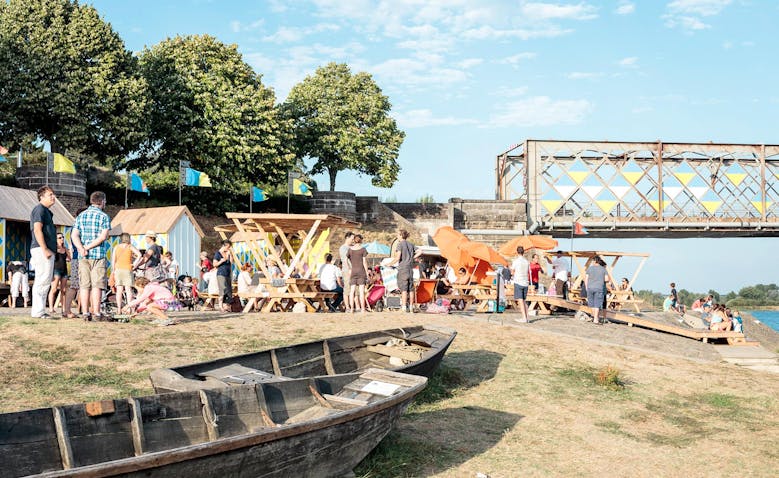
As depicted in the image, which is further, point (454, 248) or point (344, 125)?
point (344, 125)

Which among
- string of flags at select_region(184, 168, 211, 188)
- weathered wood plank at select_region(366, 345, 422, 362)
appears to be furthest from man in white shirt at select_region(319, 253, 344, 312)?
string of flags at select_region(184, 168, 211, 188)

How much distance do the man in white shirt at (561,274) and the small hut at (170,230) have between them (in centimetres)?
1462

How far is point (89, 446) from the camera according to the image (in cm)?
557

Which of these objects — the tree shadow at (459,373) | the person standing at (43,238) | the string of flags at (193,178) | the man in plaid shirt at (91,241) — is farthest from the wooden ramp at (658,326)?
the string of flags at (193,178)

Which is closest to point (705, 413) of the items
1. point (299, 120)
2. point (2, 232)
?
point (2, 232)

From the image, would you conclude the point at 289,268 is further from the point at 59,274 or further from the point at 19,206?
the point at 19,206

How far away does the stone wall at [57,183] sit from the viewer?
32.5 m

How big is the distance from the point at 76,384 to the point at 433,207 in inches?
1735

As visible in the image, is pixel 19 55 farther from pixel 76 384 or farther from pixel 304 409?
pixel 304 409

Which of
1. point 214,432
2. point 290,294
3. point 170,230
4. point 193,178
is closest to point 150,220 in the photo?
point 170,230

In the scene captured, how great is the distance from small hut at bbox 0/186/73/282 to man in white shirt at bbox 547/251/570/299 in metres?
18.2

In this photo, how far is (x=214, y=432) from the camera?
243 inches

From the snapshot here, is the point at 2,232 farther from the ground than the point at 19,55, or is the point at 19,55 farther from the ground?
the point at 19,55

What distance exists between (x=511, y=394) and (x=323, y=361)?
340cm
